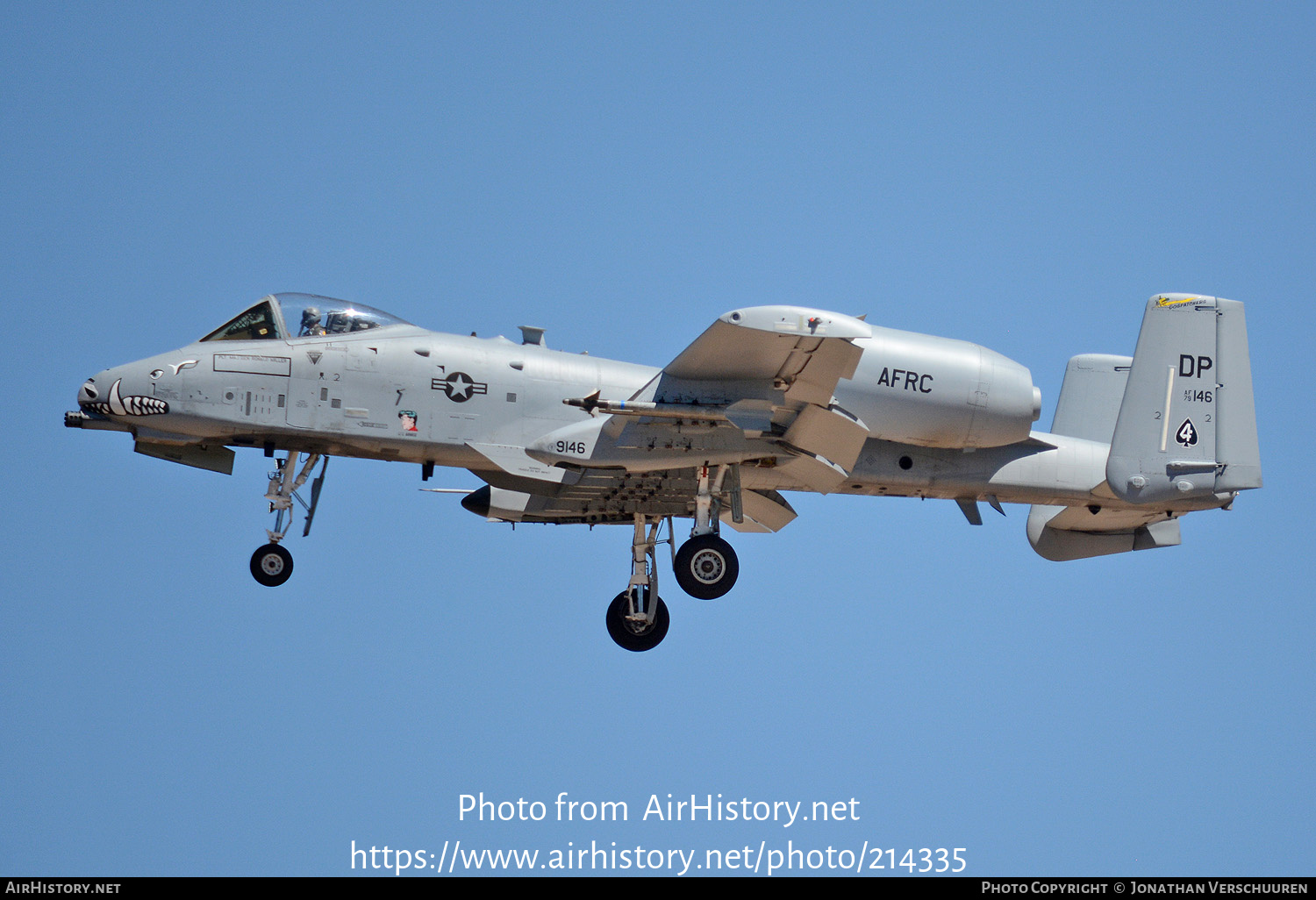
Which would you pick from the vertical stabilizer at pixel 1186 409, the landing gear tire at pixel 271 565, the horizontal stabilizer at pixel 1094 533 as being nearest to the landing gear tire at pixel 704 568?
the landing gear tire at pixel 271 565

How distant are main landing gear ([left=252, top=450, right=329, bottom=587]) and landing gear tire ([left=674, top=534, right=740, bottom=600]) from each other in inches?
181

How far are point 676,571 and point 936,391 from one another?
12.2 ft

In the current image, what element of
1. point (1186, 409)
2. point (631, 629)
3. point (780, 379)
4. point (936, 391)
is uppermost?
point (1186, 409)

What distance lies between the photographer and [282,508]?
20000mm

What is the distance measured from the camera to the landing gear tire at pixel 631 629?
2133 centimetres

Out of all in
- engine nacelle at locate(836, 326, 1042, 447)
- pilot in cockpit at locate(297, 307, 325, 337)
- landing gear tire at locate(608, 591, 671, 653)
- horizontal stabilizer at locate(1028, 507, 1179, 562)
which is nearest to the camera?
engine nacelle at locate(836, 326, 1042, 447)

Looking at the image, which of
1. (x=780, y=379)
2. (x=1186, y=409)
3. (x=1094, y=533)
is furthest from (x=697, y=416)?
(x=1094, y=533)

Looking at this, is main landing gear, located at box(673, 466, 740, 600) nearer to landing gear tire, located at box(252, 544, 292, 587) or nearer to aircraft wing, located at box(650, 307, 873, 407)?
aircraft wing, located at box(650, 307, 873, 407)

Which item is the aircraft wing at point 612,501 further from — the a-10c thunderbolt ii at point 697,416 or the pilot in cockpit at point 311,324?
the pilot in cockpit at point 311,324

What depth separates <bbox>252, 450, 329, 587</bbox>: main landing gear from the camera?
19.7 metres

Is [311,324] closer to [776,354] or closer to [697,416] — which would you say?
[697,416]

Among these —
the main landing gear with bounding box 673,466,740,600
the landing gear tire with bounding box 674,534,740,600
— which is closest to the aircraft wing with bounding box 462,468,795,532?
the main landing gear with bounding box 673,466,740,600
